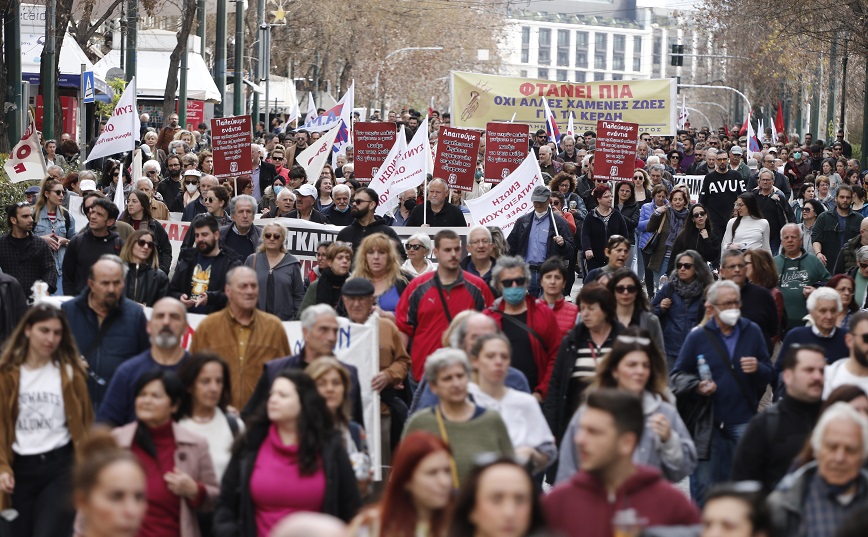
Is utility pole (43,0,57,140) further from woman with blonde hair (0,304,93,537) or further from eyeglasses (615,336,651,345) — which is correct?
eyeglasses (615,336,651,345)

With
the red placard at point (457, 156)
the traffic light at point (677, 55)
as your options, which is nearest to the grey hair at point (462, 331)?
the red placard at point (457, 156)

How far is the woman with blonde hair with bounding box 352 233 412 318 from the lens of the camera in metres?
10.7

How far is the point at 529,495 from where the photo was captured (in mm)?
4938

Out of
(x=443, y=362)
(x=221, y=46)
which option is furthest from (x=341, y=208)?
(x=221, y=46)

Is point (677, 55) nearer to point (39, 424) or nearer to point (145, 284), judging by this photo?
point (145, 284)

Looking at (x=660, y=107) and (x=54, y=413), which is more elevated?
(x=660, y=107)

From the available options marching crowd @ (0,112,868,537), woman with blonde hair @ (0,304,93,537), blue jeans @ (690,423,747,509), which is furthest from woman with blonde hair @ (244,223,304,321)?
woman with blonde hair @ (0,304,93,537)

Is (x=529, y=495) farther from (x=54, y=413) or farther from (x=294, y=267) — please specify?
(x=294, y=267)

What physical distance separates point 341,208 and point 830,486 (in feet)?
33.5

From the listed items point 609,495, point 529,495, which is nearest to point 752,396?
point 609,495

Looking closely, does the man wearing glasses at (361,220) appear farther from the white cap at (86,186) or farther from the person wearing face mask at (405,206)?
the white cap at (86,186)

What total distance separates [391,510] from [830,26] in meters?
29.0

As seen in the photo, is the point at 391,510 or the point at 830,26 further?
the point at 830,26

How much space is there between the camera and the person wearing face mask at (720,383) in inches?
355
